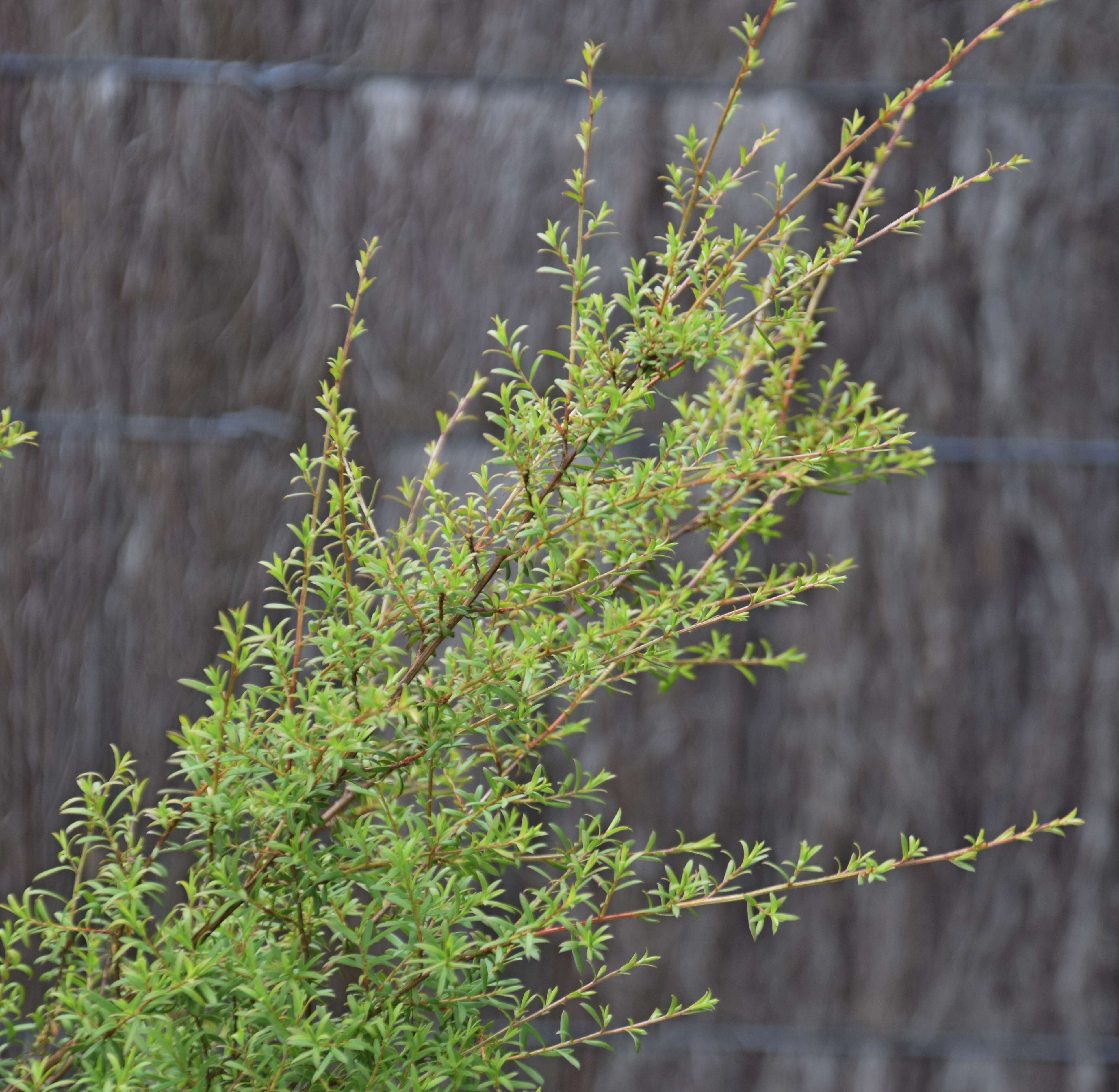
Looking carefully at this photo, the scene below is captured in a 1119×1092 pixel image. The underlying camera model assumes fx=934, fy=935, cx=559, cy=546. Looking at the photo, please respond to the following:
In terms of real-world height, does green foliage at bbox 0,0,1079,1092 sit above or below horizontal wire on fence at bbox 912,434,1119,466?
below

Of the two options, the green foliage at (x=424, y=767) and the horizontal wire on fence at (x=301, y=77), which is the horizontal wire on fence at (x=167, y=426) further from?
the green foliage at (x=424, y=767)

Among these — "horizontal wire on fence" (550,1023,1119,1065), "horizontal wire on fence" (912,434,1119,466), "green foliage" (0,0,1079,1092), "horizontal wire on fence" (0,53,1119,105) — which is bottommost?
"horizontal wire on fence" (550,1023,1119,1065)

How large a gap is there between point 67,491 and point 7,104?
1.75 ft

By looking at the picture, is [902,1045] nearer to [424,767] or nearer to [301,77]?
[424,767]

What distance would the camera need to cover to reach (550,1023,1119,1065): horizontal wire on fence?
134 centimetres

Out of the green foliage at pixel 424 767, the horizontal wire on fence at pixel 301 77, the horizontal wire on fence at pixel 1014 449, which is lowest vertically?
the green foliage at pixel 424 767

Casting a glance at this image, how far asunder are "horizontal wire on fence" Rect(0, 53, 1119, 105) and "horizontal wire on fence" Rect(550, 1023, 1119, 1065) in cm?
132

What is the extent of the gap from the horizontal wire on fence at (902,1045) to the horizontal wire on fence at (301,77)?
132 cm

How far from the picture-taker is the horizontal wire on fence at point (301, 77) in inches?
50.3

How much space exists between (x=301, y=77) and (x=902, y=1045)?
1.60 meters

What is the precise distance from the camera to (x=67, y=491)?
1308 mm

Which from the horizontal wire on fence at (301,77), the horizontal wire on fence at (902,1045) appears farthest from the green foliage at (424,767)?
the horizontal wire on fence at (902,1045)

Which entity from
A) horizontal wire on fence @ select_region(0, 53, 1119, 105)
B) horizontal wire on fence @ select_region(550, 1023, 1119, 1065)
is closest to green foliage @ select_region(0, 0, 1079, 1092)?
horizontal wire on fence @ select_region(0, 53, 1119, 105)

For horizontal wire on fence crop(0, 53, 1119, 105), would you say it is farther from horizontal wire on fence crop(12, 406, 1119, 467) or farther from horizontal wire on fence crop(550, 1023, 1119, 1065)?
horizontal wire on fence crop(550, 1023, 1119, 1065)
